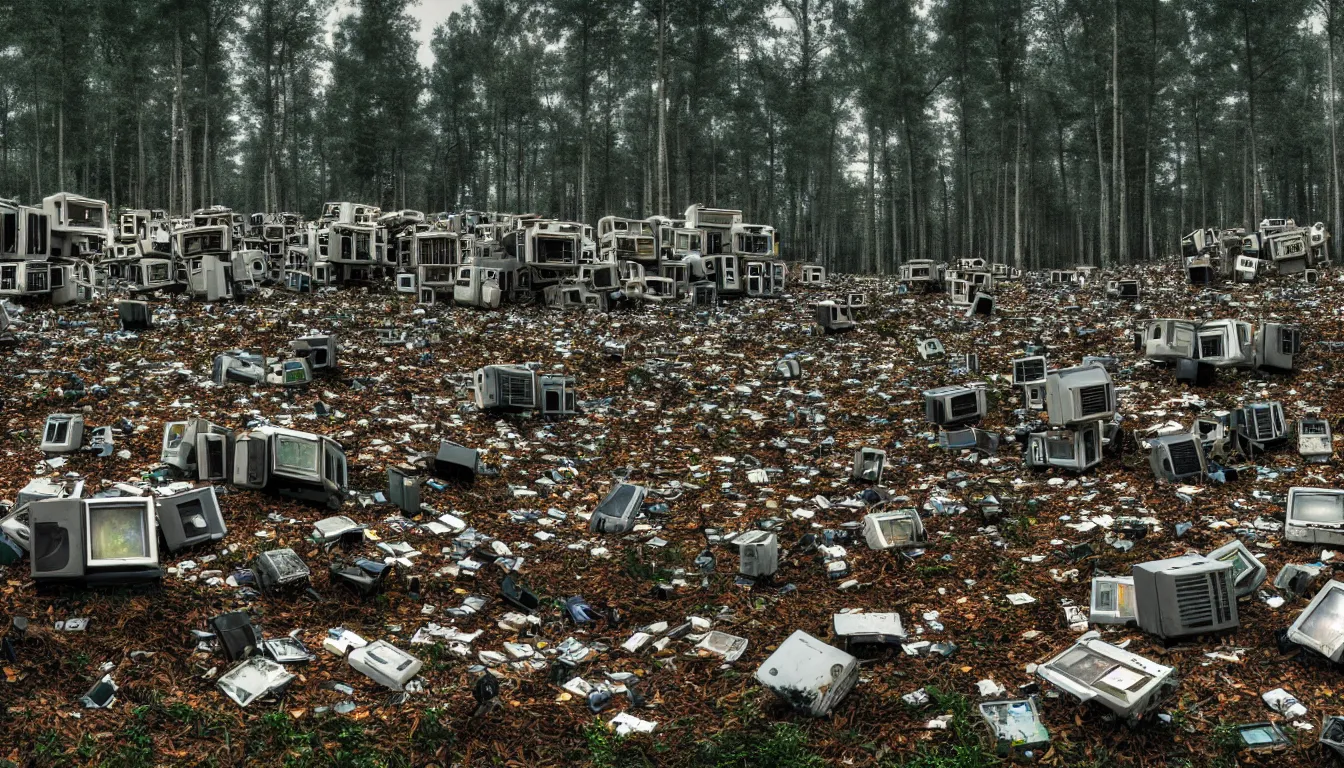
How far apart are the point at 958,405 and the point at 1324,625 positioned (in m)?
5.28

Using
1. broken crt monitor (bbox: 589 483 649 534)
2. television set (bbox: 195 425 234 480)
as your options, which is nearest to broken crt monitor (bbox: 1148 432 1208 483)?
broken crt monitor (bbox: 589 483 649 534)

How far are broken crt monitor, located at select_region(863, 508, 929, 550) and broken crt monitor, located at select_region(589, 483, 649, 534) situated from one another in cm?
211

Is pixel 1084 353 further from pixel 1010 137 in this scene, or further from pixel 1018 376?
pixel 1010 137

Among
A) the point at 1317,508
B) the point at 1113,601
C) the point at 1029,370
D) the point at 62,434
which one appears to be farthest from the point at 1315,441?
the point at 62,434

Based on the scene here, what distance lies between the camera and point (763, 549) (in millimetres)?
6422

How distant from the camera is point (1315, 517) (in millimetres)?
6238

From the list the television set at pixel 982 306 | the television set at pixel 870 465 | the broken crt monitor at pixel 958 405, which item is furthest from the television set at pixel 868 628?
the television set at pixel 982 306

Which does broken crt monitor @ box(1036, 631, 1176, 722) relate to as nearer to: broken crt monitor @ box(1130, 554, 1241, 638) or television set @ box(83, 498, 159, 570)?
broken crt monitor @ box(1130, 554, 1241, 638)

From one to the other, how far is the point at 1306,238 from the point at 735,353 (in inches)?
574

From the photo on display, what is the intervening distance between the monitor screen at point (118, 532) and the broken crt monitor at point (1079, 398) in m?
8.01

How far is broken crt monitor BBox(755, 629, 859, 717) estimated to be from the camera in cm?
463

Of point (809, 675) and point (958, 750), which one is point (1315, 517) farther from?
point (809, 675)

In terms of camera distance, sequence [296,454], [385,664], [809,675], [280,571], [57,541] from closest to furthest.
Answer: [809,675]
[385,664]
[57,541]
[280,571]
[296,454]

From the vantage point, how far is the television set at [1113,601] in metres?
5.40
